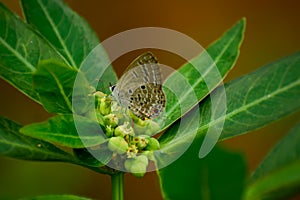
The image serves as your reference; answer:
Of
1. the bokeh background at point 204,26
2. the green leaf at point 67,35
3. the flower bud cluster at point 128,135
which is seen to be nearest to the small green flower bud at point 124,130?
the flower bud cluster at point 128,135

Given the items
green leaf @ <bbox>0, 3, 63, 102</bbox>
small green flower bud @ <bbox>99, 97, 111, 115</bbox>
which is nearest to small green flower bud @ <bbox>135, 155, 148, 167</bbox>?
small green flower bud @ <bbox>99, 97, 111, 115</bbox>

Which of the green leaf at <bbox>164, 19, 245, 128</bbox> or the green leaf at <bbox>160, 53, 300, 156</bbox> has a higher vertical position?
the green leaf at <bbox>164, 19, 245, 128</bbox>

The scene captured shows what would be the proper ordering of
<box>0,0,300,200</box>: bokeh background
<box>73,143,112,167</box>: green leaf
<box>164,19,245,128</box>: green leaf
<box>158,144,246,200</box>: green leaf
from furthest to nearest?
<box>0,0,300,200</box>: bokeh background → <box>164,19,245,128</box>: green leaf → <box>73,143,112,167</box>: green leaf → <box>158,144,246,200</box>: green leaf

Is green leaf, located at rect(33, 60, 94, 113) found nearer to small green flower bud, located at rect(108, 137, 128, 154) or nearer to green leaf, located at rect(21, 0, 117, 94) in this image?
small green flower bud, located at rect(108, 137, 128, 154)

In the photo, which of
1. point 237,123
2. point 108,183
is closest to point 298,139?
point 237,123

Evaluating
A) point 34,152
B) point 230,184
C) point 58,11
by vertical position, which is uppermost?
point 58,11

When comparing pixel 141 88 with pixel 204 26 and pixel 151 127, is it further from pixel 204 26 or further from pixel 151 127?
pixel 204 26

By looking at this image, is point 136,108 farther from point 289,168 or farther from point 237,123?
point 289,168
